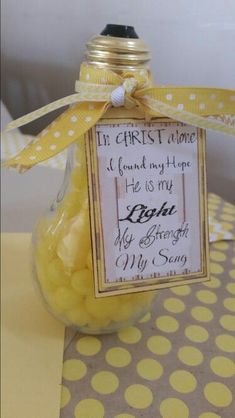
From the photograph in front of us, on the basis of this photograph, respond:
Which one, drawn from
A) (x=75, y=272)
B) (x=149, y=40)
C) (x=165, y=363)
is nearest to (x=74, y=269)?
(x=75, y=272)

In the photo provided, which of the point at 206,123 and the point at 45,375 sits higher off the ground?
the point at 206,123

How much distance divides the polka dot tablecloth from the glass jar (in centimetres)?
2

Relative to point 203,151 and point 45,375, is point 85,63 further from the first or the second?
point 45,375

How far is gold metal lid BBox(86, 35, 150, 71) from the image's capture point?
31 cm

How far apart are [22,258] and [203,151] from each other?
294mm

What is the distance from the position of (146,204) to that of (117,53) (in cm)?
11

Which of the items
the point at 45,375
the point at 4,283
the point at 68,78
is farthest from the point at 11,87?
the point at 45,375

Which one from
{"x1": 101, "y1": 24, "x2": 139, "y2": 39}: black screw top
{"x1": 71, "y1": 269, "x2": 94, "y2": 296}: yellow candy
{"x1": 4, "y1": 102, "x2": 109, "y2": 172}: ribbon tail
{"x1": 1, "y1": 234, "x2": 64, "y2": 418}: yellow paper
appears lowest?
{"x1": 1, "y1": 234, "x2": 64, "y2": 418}: yellow paper

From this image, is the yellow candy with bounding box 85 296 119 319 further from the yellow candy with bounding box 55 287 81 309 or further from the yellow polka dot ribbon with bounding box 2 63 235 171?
the yellow polka dot ribbon with bounding box 2 63 235 171

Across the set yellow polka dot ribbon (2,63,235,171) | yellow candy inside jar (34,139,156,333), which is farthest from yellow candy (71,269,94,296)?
yellow polka dot ribbon (2,63,235,171)

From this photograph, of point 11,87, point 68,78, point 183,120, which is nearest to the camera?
point 183,120

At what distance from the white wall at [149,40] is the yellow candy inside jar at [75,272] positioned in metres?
0.11

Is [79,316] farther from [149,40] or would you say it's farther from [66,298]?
[149,40]

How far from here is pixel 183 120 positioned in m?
0.32
